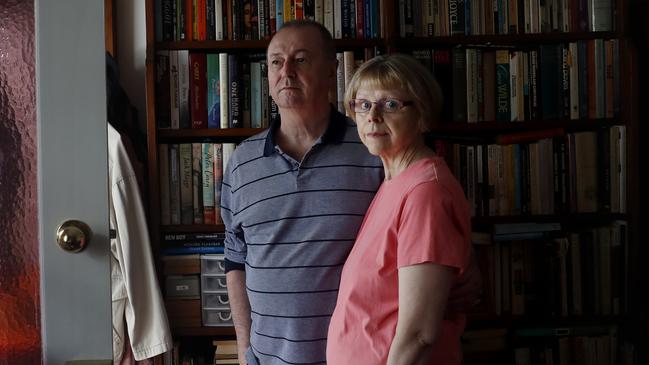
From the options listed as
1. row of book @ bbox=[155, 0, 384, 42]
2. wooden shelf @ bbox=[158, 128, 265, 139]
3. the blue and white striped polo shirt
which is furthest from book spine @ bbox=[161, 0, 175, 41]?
the blue and white striped polo shirt

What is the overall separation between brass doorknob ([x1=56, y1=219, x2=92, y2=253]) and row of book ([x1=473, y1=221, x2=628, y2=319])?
4.84 ft

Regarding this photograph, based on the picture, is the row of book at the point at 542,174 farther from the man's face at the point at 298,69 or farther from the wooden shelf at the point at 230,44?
the man's face at the point at 298,69

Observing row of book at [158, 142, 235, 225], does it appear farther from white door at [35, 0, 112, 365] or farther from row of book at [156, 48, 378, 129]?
white door at [35, 0, 112, 365]

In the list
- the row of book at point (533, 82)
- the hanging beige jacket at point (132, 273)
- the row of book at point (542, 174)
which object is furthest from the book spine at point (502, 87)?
the hanging beige jacket at point (132, 273)

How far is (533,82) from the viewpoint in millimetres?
2102

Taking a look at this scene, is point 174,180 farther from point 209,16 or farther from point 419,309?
point 419,309

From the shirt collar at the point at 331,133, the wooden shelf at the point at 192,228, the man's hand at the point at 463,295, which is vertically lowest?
the man's hand at the point at 463,295

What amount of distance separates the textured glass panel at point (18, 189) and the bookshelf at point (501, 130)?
969mm

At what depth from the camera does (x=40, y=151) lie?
1.00 meters

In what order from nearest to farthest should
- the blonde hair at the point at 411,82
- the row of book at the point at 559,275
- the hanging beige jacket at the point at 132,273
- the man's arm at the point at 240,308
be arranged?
1. the blonde hair at the point at 411,82
2. the man's arm at the point at 240,308
3. the hanging beige jacket at the point at 132,273
4. the row of book at the point at 559,275

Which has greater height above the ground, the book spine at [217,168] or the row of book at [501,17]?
the row of book at [501,17]

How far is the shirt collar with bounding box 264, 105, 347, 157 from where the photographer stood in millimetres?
1429

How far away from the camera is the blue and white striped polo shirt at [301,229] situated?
4.42ft

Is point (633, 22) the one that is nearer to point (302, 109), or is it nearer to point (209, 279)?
point (302, 109)
